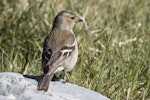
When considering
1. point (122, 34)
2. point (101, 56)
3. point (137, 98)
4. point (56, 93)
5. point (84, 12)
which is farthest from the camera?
point (84, 12)

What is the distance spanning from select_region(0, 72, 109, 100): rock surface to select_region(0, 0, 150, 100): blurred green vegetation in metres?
0.94

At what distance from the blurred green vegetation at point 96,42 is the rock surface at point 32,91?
3.09 ft

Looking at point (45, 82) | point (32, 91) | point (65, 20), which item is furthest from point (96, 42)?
point (32, 91)

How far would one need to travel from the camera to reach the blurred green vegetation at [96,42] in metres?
7.00

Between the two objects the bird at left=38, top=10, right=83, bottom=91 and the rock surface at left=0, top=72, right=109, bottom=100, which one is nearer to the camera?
the rock surface at left=0, top=72, right=109, bottom=100

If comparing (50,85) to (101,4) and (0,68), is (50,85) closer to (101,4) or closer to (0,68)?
(0,68)

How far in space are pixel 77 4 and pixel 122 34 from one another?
1214 millimetres

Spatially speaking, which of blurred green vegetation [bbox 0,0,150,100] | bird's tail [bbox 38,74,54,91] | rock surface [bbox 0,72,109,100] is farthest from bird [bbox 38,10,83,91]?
blurred green vegetation [bbox 0,0,150,100]

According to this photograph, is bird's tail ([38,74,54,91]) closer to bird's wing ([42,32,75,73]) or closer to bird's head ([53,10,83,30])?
bird's wing ([42,32,75,73])

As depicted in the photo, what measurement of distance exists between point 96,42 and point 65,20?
968mm

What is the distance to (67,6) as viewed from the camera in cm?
943

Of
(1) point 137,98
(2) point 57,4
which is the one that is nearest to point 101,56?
(1) point 137,98

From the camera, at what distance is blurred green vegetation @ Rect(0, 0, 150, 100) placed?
7.00 m

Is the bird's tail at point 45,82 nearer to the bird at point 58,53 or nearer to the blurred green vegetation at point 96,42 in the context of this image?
the bird at point 58,53
